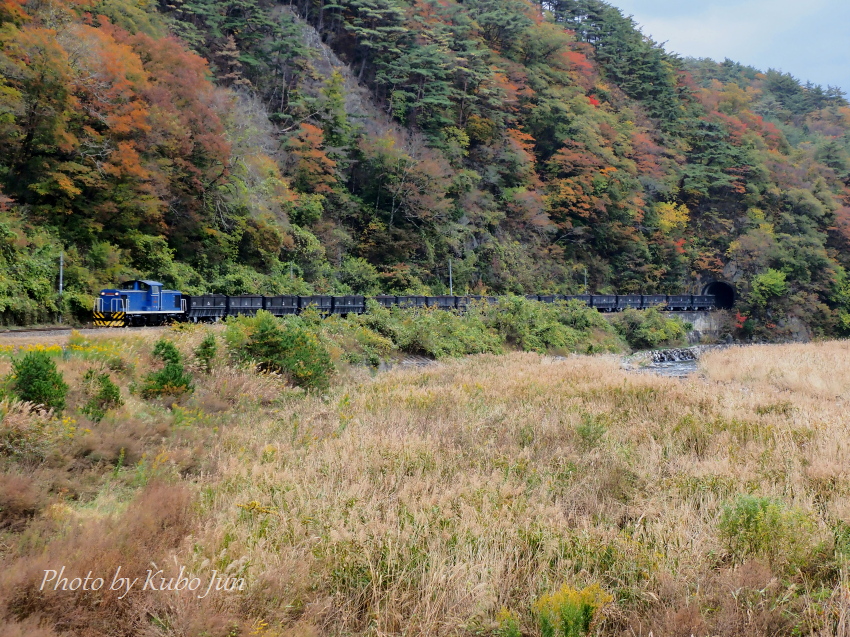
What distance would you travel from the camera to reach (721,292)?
189ft

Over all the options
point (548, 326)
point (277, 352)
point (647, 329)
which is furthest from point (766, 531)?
point (647, 329)

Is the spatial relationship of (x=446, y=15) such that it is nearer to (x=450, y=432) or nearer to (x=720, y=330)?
(x=720, y=330)

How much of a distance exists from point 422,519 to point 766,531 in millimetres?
3385

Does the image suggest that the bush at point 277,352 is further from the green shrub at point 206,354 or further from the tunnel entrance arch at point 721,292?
the tunnel entrance arch at point 721,292

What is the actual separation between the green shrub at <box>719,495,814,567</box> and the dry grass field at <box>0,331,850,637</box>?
2cm

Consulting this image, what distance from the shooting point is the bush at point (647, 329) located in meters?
39.0

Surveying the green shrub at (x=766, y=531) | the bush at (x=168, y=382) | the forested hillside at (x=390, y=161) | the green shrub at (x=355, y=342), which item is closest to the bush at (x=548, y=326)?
the forested hillside at (x=390, y=161)

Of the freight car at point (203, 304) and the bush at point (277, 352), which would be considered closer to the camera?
the bush at point (277, 352)

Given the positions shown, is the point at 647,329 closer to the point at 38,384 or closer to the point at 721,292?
the point at 721,292

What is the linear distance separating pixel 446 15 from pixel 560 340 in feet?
116

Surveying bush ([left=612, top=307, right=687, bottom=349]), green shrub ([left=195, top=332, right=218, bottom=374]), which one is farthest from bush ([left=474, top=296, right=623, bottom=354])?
green shrub ([left=195, top=332, right=218, bottom=374])

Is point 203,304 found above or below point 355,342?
above

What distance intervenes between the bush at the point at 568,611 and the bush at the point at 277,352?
11151mm

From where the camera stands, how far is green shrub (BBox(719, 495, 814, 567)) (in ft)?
16.9
